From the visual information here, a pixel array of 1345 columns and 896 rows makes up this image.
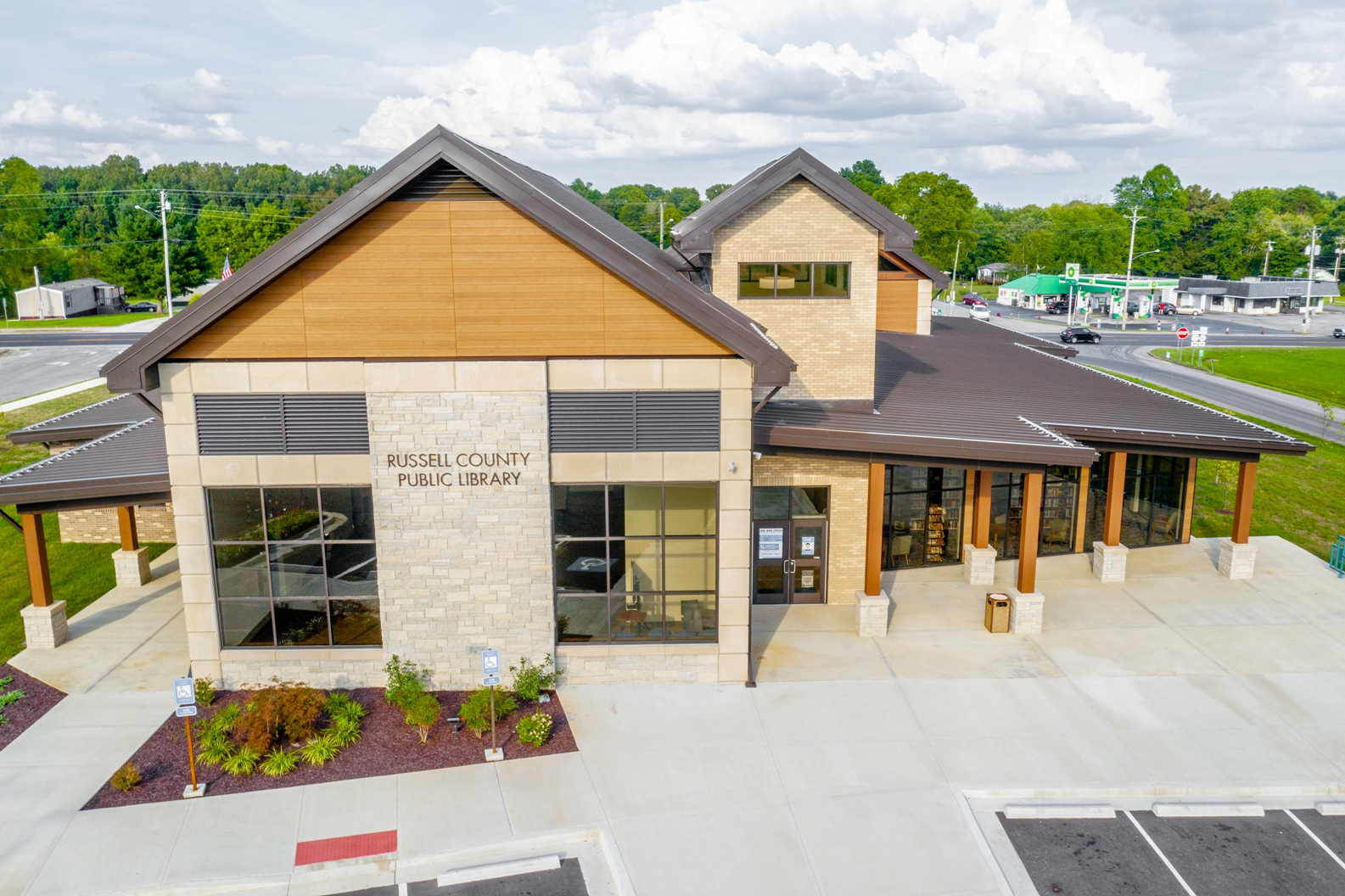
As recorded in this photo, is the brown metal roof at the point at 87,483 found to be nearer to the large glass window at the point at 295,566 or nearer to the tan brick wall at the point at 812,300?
the large glass window at the point at 295,566

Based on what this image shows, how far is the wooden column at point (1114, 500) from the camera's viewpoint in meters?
22.1

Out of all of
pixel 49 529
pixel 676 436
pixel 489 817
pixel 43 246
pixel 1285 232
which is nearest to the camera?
pixel 489 817

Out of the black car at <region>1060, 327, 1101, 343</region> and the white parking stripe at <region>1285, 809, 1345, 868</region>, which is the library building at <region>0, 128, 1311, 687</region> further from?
the black car at <region>1060, 327, 1101, 343</region>

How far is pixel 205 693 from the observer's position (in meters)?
16.1

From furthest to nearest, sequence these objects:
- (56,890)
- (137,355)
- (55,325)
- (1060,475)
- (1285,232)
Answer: (1285,232)
(55,325)
(1060,475)
(137,355)
(56,890)

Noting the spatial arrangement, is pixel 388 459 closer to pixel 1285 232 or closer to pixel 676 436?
pixel 676 436

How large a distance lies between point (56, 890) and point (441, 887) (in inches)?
183

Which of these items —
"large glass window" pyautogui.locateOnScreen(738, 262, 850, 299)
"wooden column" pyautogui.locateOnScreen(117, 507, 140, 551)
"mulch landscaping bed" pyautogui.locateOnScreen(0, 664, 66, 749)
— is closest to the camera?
"mulch landscaping bed" pyautogui.locateOnScreen(0, 664, 66, 749)

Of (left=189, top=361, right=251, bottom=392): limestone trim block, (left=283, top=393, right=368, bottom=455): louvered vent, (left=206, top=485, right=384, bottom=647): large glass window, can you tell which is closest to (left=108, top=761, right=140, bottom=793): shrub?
(left=206, top=485, right=384, bottom=647): large glass window

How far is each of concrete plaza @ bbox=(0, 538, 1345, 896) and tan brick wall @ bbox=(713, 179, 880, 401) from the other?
5373mm

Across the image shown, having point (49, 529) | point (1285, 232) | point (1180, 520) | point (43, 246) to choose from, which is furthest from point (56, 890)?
point (1285, 232)

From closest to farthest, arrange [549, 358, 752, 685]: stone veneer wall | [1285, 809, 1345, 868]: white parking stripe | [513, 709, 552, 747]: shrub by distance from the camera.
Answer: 1. [1285, 809, 1345, 868]: white parking stripe
2. [513, 709, 552, 747]: shrub
3. [549, 358, 752, 685]: stone veneer wall

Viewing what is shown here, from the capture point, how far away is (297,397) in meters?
15.9

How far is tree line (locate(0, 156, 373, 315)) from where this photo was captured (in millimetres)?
83562
